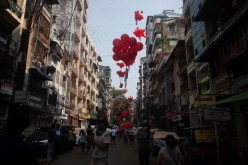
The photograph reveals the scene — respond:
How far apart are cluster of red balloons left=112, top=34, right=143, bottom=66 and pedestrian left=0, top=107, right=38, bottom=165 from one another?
10467mm

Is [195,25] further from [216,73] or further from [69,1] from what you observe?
[69,1]

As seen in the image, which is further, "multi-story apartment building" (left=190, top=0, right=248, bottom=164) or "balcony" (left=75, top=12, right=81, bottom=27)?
"balcony" (left=75, top=12, right=81, bottom=27)

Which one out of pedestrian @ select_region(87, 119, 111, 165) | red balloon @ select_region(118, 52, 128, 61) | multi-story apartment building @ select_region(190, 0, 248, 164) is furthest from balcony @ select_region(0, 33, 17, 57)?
pedestrian @ select_region(87, 119, 111, 165)

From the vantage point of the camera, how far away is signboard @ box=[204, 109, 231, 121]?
7.83 metres

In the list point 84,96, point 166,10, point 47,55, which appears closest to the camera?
point 47,55

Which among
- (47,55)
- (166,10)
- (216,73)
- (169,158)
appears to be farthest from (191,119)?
(166,10)

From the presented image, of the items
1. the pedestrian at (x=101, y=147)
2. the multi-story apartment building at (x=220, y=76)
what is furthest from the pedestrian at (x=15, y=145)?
the multi-story apartment building at (x=220, y=76)

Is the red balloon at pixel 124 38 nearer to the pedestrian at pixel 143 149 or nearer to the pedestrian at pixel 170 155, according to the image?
the pedestrian at pixel 143 149

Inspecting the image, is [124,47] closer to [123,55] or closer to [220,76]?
[123,55]

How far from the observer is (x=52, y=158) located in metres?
13.6

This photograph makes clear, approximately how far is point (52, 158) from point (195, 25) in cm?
1543

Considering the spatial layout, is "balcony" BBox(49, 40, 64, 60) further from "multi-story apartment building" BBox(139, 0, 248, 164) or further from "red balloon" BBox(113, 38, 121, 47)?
"red balloon" BBox(113, 38, 121, 47)

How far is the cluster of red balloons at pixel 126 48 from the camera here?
1296cm

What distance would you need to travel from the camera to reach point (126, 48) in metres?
13.1
